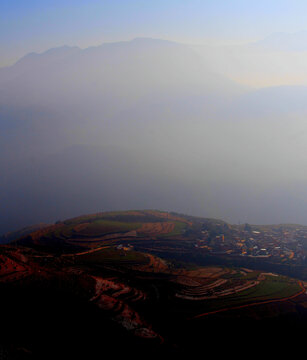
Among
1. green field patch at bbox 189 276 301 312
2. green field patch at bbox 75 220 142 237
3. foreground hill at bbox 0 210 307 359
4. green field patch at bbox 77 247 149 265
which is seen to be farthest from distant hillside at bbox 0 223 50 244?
green field patch at bbox 189 276 301 312

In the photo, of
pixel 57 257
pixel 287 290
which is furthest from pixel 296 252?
pixel 57 257

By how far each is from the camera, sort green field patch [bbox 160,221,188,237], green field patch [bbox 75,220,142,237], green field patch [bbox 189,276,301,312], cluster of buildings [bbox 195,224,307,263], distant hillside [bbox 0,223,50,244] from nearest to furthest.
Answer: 1. green field patch [bbox 189,276,301,312]
2. cluster of buildings [bbox 195,224,307,263]
3. green field patch [bbox 75,220,142,237]
4. green field patch [bbox 160,221,188,237]
5. distant hillside [bbox 0,223,50,244]

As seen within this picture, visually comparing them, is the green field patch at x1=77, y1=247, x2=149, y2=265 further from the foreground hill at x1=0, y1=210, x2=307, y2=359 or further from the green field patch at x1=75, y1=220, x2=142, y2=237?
the green field patch at x1=75, y1=220, x2=142, y2=237

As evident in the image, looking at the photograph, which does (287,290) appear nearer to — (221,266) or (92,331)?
(221,266)

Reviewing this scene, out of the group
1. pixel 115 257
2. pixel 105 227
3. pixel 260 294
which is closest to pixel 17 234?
pixel 105 227

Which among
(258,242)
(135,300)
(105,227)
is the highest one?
(105,227)

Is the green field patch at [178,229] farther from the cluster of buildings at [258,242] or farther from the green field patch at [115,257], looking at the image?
the green field patch at [115,257]

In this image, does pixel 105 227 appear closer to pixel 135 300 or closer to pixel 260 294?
pixel 135 300

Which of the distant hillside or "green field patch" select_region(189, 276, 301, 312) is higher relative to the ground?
the distant hillside

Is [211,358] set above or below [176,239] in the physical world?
below
